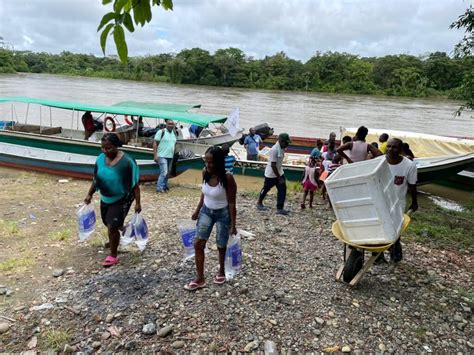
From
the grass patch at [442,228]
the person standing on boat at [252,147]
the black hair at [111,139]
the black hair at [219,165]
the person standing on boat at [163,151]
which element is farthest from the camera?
the person standing on boat at [252,147]

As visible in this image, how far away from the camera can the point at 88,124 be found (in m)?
11.1

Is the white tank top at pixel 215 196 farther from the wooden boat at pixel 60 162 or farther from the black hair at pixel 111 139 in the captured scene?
the wooden boat at pixel 60 162

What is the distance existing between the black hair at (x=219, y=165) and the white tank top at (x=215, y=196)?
2.3 inches

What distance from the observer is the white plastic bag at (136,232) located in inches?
189

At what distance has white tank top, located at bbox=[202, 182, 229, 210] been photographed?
12.5ft

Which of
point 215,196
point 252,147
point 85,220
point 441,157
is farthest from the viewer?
point 252,147

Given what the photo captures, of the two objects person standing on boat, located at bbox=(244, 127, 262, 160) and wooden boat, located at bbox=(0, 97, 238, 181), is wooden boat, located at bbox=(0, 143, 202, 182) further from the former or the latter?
person standing on boat, located at bbox=(244, 127, 262, 160)

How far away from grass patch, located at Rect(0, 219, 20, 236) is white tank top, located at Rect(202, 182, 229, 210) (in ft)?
12.2

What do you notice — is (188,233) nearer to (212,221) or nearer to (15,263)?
(212,221)

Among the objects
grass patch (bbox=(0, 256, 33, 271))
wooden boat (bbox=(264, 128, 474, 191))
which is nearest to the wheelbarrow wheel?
grass patch (bbox=(0, 256, 33, 271))

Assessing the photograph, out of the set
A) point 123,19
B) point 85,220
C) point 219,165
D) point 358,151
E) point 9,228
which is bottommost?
point 9,228

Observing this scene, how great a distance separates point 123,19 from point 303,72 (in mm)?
62736

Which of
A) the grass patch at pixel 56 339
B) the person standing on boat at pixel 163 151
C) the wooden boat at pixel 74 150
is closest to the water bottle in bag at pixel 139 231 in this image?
the grass patch at pixel 56 339

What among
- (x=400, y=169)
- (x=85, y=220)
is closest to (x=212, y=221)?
(x=85, y=220)
